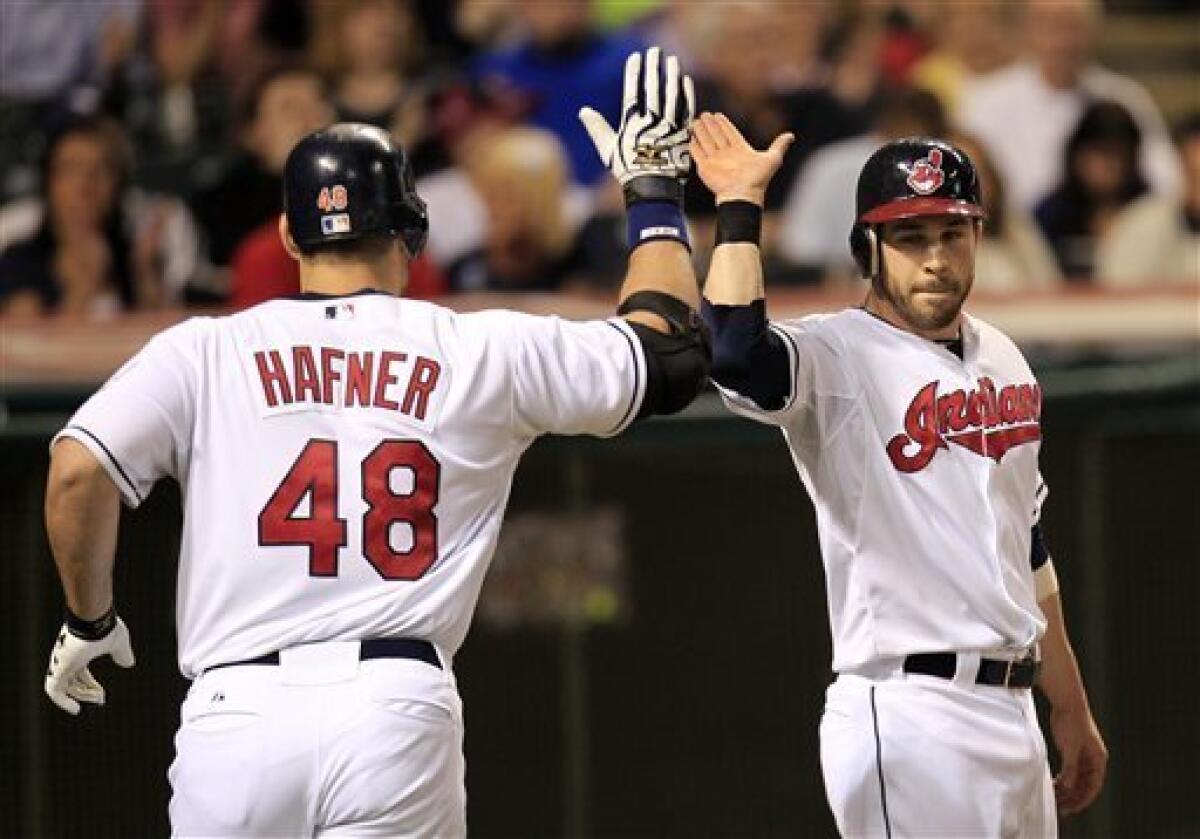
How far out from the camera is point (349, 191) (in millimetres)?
3732

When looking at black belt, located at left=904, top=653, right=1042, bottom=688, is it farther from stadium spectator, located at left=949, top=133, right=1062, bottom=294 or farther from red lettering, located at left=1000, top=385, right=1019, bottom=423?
stadium spectator, located at left=949, top=133, right=1062, bottom=294

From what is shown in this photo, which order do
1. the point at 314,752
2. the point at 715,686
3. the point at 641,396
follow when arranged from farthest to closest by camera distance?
the point at 715,686, the point at 641,396, the point at 314,752

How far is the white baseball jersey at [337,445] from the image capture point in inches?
138

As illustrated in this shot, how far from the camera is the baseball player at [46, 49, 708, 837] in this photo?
3.47 meters

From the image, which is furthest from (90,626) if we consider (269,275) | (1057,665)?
(269,275)

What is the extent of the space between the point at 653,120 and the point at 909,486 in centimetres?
80

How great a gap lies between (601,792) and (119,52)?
2.98 m

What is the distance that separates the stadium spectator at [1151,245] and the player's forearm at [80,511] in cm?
492

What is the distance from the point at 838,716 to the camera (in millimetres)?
3982

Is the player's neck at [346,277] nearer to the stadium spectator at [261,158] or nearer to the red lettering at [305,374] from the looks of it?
the red lettering at [305,374]

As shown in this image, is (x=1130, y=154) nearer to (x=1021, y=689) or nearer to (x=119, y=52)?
(x=119, y=52)

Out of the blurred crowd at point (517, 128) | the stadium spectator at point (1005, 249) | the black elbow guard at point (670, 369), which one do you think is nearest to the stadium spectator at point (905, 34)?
the blurred crowd at point (517, 128)

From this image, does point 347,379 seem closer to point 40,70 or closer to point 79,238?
point 79,238

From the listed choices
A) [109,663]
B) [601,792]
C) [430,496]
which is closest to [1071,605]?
[601,792]
